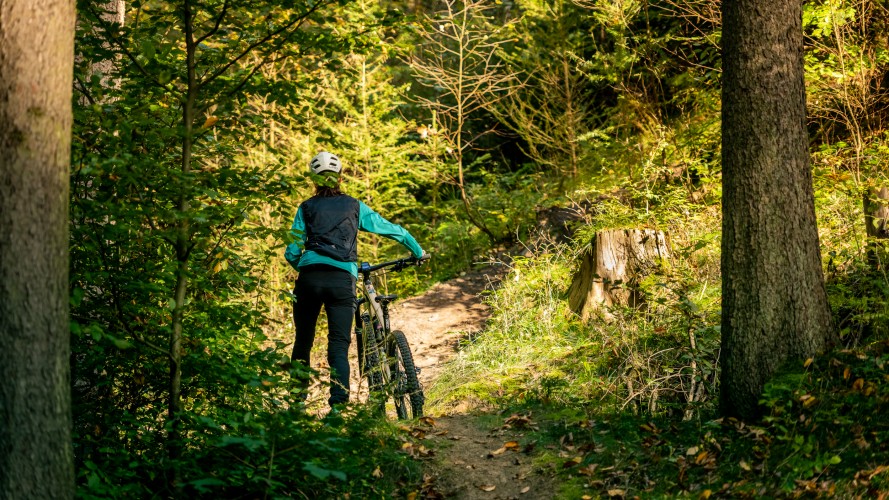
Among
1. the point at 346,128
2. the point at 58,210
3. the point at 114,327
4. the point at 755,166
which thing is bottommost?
the point at 114,327

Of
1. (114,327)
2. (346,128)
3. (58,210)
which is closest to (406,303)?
(346,128)

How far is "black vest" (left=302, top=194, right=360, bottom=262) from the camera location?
6.29 m

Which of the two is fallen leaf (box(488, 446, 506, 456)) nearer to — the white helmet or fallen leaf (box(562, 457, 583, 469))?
fallen leaf (box(562, 457, 583, 469))

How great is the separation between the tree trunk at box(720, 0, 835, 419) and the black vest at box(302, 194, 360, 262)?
2940 mm

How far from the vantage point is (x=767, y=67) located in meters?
4.82

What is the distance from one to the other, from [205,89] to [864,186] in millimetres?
5779

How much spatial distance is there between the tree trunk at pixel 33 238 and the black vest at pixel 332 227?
3055mm

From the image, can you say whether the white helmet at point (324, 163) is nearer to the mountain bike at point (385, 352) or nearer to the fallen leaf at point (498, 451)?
the mountain bike at point (385, 352)

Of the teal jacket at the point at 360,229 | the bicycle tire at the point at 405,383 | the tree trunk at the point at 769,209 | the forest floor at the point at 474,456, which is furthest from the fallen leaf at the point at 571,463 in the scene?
the teal jacket at the point at 360,229

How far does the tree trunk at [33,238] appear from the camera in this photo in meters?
3.11

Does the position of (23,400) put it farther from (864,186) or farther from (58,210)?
(864,186)

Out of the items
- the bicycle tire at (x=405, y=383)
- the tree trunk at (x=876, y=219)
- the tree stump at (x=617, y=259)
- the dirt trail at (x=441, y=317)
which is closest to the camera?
the tree trunk at (x=876, y=219)

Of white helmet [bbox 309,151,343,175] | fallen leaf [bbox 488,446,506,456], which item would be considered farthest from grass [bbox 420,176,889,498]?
white helmet [bbox 309,151,343,175]

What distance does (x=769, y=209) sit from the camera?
15.7 ft
